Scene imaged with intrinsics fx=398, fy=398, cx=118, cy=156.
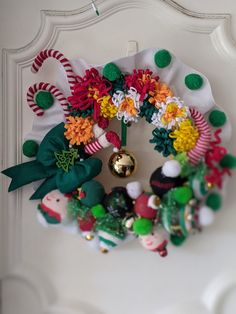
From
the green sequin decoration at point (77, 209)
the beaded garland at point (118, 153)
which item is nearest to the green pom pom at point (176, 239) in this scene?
the beaded garland at point (118, 153)

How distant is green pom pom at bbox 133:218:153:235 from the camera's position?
88 centimetres

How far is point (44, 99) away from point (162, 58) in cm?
31

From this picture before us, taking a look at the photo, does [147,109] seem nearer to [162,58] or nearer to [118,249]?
[162,58]

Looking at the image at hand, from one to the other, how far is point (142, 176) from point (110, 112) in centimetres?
19

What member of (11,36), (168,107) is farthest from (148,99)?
(11,36)

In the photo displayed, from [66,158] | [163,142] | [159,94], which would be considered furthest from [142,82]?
[66,158]

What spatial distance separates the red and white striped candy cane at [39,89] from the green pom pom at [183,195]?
343 mm

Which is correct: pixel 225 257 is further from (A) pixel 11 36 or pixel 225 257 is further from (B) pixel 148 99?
(A) pixel 11 36

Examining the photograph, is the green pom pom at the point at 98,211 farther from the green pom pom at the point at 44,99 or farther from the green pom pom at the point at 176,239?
the green pom pom at the point at 44,99

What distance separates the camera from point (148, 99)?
946 mm

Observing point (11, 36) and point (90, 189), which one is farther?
point (11, 36)

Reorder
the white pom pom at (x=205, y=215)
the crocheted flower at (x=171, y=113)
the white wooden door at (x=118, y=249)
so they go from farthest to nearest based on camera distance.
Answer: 1. the white wooden door at (x=118, y=249)
2. the crocheted flower at (x=171, y=113)
3. the white pom pom at (x=205, y=215)

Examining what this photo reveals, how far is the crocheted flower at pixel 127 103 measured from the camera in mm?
939

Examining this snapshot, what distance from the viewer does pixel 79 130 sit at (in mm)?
952
